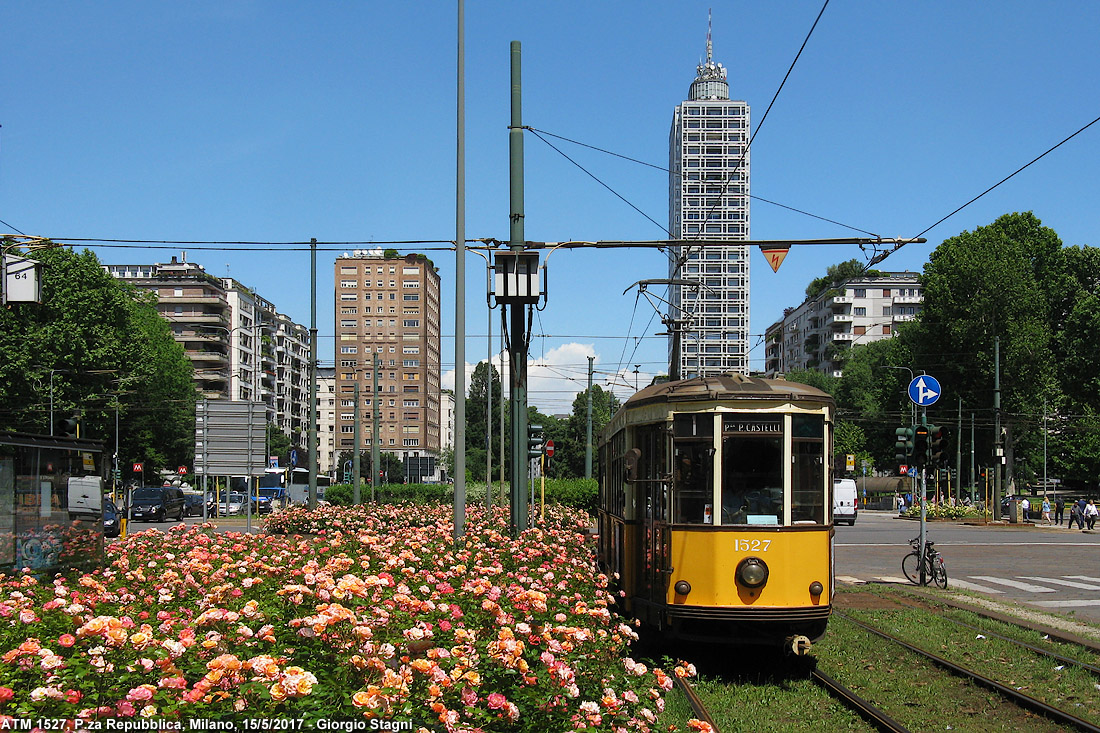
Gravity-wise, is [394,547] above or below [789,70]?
below

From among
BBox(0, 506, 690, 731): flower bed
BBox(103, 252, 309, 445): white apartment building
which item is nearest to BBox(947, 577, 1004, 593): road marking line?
BBox(0, 506, 690, 731): flower bed

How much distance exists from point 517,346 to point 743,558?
7003mm

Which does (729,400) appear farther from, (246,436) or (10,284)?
(246,436)

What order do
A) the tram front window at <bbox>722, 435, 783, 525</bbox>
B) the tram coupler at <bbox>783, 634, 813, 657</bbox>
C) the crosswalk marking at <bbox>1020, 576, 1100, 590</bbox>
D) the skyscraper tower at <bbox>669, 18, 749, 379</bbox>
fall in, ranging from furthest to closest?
the skyscraper tower at <bbox>669, 18, 749, 379</bbox>
the crosswalk marking at <bbox>1020, 576, 1100, 590</bbox>
the tram front window at <bbox>722, 435, 783, 525</bbox>
the tram coupler at <bbox>783, 634, 813, 657</bbox>

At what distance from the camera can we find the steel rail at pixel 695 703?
766cm

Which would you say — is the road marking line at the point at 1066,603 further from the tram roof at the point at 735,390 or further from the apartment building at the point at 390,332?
the apartment building at the point at 390,332

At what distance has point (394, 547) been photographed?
1027 cm

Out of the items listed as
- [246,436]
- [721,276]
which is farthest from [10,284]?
[721,276]

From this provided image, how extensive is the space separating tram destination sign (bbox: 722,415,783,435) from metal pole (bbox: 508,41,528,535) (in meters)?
5.97

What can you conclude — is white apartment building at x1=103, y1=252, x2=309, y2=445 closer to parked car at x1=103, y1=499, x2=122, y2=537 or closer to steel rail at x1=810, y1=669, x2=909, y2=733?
parked car at x1=103, y1=499, x2=122, y2=537

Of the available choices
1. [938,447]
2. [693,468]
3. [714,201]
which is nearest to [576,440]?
[714,201]

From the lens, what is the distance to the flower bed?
388 centimetres

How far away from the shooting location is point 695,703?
26.9 feet

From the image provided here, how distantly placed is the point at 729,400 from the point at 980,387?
53.7 metres
